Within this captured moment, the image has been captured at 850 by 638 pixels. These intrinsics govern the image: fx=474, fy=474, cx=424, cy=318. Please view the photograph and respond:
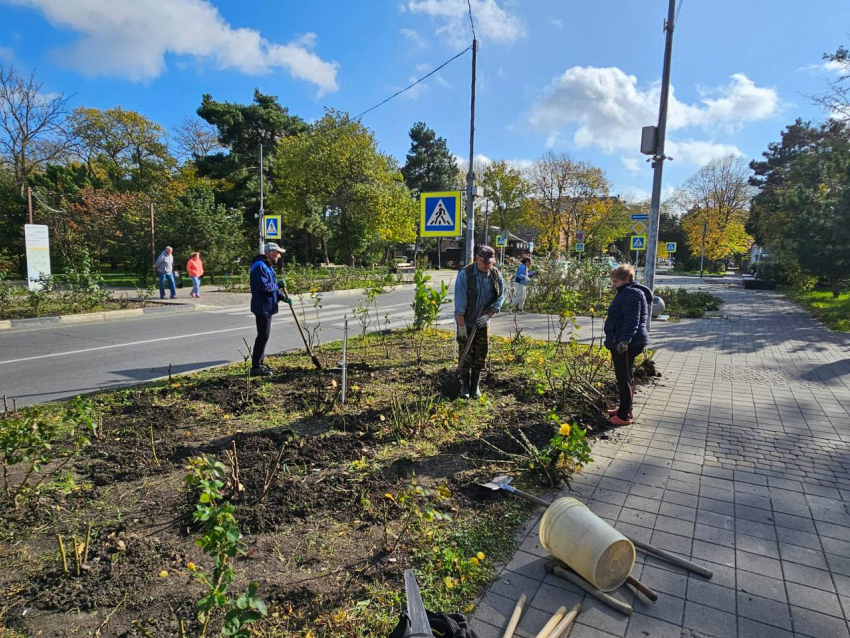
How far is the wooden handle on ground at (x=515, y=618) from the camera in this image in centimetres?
220

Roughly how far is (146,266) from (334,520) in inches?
824

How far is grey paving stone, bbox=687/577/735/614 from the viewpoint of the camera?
2455 millimetres

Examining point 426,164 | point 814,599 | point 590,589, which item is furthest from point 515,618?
point 426,164

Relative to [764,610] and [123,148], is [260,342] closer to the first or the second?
[764,610]

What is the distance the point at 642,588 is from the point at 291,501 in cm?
226

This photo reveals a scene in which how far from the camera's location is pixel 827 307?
16.3m

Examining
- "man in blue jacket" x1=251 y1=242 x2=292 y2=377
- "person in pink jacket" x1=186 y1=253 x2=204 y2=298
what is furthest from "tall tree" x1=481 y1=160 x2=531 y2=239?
"man in blue jacket" x1=251 y1=242 x2=292 y2=377

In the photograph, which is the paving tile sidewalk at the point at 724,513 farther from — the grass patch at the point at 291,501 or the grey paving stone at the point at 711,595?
the grass patch at the point at 291,501

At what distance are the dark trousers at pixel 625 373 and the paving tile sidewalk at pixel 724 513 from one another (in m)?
0.22

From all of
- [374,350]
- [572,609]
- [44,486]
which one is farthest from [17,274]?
[572,609]

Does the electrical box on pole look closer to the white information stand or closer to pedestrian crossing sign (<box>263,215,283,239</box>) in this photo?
pedestrian crossing sign (<box>263,215,283,239</box>)

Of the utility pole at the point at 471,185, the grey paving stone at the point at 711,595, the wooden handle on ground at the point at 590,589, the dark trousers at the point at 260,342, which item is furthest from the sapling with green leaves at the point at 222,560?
the utility pole at the point at 471,185

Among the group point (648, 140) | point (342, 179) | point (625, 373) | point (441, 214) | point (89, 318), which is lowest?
point (89, 318)

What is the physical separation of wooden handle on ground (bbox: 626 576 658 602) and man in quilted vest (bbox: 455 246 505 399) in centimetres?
322
